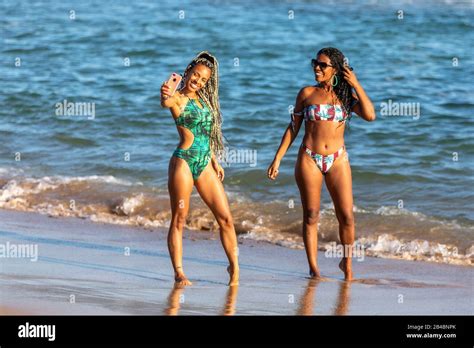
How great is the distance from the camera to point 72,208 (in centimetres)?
1094

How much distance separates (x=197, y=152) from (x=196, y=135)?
128 millimetres

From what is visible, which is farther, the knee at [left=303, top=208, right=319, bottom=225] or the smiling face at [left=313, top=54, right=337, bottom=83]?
the knee at [left=303, top=208, right=319, bottom=225]

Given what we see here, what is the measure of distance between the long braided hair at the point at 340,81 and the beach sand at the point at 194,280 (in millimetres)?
1389

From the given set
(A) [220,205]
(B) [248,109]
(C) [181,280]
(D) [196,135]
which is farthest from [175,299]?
(B) [248,109]

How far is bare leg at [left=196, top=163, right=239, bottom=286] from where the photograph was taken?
7562 millimetres

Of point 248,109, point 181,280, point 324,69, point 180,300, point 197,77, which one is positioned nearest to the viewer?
point 180,300

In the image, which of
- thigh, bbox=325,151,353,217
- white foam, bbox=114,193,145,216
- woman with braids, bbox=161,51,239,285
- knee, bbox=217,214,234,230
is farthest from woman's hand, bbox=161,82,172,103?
white foam, bbox=114,193,145,216

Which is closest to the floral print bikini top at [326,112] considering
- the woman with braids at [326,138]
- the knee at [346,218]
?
the woman with braids at [326,138]

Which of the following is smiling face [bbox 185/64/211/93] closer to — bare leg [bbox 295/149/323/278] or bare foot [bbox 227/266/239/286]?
bare leg [bbox 295/149/323/278]

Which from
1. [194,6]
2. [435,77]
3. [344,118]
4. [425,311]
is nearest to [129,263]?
[344,118]

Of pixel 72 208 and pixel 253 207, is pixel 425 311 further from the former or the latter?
pixel 72 208

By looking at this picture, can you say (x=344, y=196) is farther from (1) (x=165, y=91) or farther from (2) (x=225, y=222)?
(1) (x=165, y=91)

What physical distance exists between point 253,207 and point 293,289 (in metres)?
3.31

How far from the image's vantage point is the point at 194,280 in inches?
309
